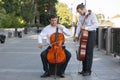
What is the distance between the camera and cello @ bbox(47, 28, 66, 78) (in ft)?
32.5

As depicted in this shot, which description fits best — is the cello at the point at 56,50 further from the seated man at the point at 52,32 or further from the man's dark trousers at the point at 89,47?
the man's dark trousers at the point at 89,47

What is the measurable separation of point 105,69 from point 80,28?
200 centimetres

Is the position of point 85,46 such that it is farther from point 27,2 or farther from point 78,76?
point 27,2

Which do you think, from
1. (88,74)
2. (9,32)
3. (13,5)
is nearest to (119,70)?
(88,74)

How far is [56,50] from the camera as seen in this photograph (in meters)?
9.88

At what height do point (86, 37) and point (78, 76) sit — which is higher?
point (86, 37)

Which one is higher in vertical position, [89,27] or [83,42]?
[89,27]

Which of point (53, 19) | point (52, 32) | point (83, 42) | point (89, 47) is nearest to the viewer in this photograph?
point (53, 19)

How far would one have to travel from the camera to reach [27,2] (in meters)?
58.3

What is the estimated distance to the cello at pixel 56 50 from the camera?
9.90 meters

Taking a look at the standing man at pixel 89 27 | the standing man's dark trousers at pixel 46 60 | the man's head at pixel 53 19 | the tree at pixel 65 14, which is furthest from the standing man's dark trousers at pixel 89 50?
the tree at pixel 65 14

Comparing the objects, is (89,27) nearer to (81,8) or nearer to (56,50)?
(81,8)

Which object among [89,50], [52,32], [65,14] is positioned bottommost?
[65,14]

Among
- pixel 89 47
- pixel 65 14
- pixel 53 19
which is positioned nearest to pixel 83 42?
pixel 89 47
